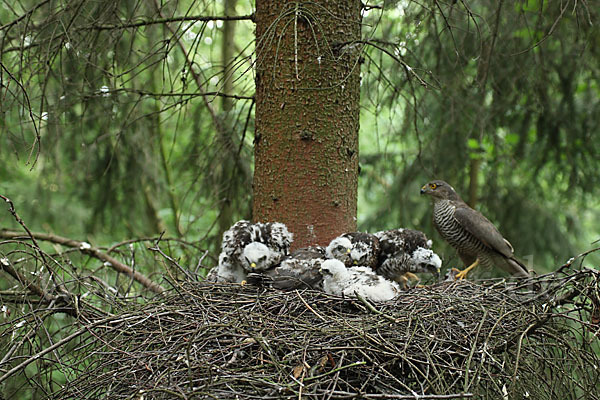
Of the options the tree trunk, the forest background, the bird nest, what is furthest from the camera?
the forest background

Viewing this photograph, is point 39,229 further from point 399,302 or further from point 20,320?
point 399,302

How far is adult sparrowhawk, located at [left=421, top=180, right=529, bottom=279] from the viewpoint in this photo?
366cm

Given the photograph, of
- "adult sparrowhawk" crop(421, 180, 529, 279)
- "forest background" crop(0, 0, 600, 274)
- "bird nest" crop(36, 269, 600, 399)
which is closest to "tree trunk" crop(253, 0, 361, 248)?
"bird nest" crop(36, 269, 600, 399)

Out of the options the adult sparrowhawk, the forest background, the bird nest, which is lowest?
the bird nest

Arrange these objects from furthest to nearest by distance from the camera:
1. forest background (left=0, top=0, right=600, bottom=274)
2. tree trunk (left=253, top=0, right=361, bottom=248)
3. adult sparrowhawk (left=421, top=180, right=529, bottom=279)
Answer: forest background (left=0, top=0, right=600, bottom=274)
adult sparrowhawk (left=421, top=180, right=529, bottom=279)
tree trunk (left=253, top=0, right=361, bottom=248)

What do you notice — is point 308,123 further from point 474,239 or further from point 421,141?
point 421,141

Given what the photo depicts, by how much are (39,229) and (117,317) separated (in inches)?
193

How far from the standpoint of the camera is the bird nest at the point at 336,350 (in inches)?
64.7

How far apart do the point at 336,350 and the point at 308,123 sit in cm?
123

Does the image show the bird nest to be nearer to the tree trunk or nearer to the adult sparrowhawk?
the tree trunk

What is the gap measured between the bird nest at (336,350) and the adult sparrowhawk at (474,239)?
5.00 feet

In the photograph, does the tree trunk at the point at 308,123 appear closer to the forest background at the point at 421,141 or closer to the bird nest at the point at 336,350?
the bird nest at the point at 336,350

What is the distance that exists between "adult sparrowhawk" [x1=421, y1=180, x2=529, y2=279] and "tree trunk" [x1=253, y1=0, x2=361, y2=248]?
4.38 ft

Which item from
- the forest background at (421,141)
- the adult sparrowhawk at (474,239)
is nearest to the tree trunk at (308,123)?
the forest background at (421,141)
